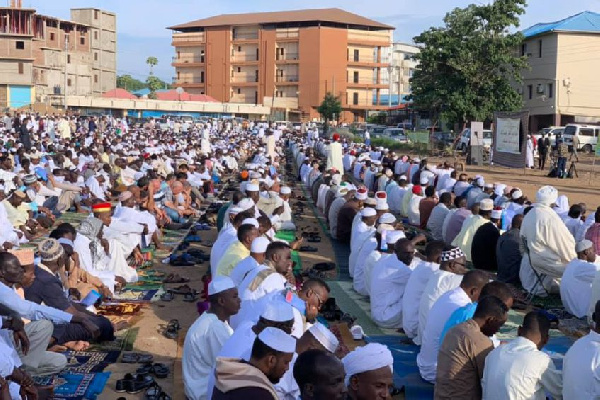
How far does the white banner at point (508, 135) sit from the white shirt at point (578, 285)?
14.3 m

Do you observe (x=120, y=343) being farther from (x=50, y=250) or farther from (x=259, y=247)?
(x=259, y=247)

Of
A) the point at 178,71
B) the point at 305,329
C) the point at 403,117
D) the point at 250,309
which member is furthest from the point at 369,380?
the point at 178,71

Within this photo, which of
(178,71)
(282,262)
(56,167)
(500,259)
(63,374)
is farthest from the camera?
(178,71)

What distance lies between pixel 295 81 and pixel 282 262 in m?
58.3

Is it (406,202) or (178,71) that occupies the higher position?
(178,71)

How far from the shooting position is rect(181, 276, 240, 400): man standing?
16.2 ft

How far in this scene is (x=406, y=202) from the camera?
14383 mm

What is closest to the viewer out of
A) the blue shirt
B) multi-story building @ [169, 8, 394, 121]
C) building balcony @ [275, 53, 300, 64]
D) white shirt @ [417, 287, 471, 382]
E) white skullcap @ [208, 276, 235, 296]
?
white skullcap @ [208, 276, 235, 296]

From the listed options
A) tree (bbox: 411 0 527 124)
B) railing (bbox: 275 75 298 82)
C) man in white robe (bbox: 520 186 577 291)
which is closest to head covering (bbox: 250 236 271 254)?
man in white robe (bbox: 520 186 577 291)

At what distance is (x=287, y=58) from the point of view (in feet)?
211

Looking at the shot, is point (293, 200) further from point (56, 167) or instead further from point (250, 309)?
point (250, 309)

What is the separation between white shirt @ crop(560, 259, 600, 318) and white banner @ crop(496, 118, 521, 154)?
14.3m

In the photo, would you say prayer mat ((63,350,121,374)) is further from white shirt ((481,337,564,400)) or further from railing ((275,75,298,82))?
railing ((275,75,298,82))

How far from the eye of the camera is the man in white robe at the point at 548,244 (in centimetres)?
848
